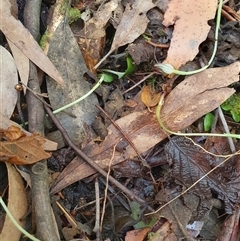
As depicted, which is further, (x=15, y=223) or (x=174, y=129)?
(x=174, y=129)

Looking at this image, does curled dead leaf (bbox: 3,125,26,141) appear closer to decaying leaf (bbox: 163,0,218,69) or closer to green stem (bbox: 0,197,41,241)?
green stem (bbox: 0,197,41,241)

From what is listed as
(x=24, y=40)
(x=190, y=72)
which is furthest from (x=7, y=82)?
(x=190, y=72)

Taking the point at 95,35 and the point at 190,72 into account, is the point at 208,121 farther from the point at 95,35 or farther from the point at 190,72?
the point at 95,35

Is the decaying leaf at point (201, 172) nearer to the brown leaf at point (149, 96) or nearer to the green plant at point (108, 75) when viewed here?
the brown leaf at point (149, 96)

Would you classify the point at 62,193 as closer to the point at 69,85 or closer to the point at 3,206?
the point at 3,206

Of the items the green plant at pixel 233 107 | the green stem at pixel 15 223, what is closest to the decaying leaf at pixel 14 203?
the green stem at pixel 15 223
